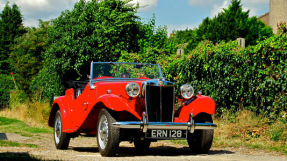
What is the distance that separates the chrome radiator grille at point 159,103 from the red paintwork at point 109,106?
0.16 meters

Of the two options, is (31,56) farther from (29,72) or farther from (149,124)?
(149,124)

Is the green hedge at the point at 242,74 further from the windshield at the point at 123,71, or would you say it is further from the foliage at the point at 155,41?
the foliage at the point at 155,41

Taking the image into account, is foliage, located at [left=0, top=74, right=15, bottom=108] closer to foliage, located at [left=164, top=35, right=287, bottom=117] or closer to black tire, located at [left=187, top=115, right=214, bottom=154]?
foliage, located at [left=164, top=35, right=287, bottom=117]

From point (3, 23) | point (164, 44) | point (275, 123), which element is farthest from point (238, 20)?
point (3, 23)

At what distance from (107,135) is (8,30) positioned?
39731 millimetres

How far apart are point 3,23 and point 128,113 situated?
39.8m

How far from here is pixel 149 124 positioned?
5.63m

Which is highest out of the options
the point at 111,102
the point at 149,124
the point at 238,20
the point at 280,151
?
the point at 238,20

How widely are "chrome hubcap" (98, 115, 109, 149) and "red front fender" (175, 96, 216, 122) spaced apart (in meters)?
1.36

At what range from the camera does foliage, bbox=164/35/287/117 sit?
8367 mm

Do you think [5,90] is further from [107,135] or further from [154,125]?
[154,125]

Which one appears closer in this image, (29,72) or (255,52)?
(255,52)

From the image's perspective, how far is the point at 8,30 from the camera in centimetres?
4150

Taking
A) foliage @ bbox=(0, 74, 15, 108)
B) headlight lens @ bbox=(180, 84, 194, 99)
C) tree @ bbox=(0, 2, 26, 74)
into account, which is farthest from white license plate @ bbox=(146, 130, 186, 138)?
tree @ bbox=(0, 2, 26, 74)
